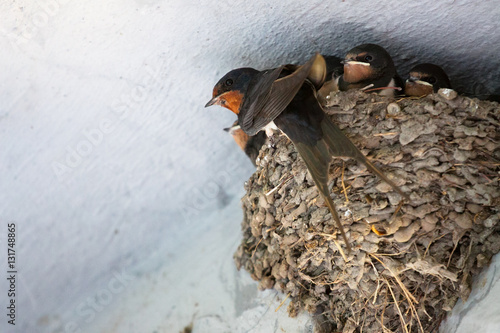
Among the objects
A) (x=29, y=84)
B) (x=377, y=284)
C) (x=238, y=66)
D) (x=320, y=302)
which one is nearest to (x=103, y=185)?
(x=29, y=84)

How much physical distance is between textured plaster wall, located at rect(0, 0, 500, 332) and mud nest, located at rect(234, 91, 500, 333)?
0.44m

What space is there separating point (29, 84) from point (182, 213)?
1.26 metres

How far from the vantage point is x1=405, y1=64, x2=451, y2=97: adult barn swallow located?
A: 2.68 metres

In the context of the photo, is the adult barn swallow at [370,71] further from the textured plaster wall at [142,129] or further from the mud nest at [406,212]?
the mud nest at [406,212]

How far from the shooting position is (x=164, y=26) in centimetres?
264

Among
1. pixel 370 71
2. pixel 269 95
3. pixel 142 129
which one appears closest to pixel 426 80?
pixel 370 71

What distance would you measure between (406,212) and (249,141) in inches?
46.2

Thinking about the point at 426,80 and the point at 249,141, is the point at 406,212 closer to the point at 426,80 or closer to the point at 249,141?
the point at 426,80

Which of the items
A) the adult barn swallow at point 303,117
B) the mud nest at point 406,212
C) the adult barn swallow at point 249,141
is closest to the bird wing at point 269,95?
the adult barn swallow at point 303,117

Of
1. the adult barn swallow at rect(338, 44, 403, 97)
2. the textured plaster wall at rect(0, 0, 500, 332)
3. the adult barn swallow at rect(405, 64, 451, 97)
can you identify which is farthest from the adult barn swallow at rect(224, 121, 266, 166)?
the adult barn swallow at rect(405, 64, 451, 97)

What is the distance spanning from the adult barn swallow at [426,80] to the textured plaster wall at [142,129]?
0.13 meters

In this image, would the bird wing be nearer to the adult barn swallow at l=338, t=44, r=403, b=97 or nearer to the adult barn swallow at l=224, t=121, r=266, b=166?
the adult barn swallow at l=338, t=44, r=403, b=97

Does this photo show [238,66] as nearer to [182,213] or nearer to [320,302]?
[182,213]

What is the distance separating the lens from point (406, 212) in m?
2.39
